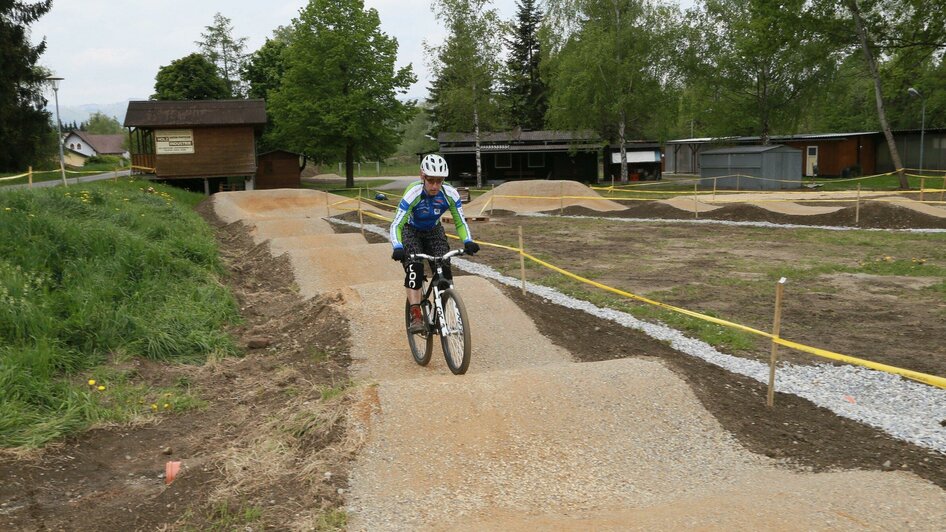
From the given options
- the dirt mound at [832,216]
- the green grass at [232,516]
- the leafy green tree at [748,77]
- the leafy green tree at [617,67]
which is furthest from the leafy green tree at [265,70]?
the green grass at [232,516]

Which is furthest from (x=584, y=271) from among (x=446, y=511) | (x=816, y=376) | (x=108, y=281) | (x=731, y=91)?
(x=731, y=91)

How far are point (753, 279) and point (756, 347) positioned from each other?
4917mm

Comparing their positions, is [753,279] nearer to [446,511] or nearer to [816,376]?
[816,376]

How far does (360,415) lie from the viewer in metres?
5.24

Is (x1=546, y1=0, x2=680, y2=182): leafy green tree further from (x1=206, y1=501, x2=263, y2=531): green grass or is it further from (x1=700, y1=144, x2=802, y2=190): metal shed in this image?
(x1=206, y1=501, x2=263, y2=531): green grass

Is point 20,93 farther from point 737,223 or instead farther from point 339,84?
point 737,223

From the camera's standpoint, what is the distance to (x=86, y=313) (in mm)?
8000

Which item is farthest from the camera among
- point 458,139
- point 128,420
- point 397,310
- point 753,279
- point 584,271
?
point 458,139

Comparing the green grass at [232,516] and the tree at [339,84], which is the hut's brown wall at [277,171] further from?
the green grass at [232,516]

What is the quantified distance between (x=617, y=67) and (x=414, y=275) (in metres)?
40.2

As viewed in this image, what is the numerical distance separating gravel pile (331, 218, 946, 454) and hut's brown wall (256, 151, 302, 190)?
1742 inches

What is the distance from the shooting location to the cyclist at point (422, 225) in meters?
6.78

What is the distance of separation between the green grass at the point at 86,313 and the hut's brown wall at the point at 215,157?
25.4 meters

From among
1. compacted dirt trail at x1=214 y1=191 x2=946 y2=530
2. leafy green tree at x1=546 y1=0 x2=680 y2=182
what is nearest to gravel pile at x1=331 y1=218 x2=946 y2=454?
compacted dirt trail at x1=214 y1=191 x2=946 y2=530
